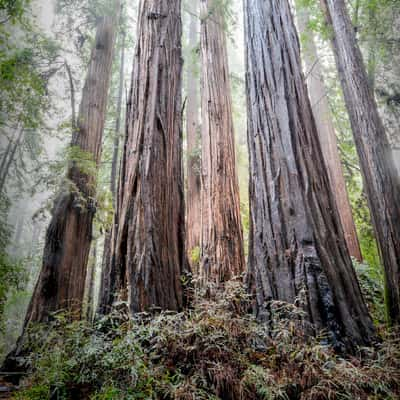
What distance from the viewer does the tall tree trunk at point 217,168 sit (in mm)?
4945

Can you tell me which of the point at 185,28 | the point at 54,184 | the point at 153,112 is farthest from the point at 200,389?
the point at 185,28

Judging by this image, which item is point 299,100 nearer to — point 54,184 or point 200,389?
point 200,389

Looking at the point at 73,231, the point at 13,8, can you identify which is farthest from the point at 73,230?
the point at 13,8

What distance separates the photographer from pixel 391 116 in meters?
7.30

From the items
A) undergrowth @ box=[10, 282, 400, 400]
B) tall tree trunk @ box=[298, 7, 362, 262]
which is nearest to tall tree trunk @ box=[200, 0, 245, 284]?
tall tree trunk @ box=[298, 7, 362, 262]

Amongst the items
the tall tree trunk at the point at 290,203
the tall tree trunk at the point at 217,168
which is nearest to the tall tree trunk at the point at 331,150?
the tall tree trunk at the point at 217,168

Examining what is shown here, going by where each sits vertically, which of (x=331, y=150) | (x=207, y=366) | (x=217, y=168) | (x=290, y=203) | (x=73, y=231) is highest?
(x=331, y=150)

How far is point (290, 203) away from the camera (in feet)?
8.84

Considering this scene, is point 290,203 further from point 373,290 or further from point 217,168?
point 373,290

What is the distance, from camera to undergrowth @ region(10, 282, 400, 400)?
1.68m

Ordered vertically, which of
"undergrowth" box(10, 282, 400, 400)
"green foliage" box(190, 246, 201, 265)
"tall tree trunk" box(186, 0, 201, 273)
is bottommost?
"undergrowth" box(10, 282, 400, 400)

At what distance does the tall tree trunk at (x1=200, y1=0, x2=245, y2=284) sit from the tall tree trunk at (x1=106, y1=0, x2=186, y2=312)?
1.90m

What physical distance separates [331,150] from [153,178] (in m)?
7.23

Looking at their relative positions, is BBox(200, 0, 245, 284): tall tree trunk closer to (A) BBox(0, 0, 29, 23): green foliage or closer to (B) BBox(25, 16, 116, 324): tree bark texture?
(B) BBox(25, 16, 116, 324): tree bark texture
